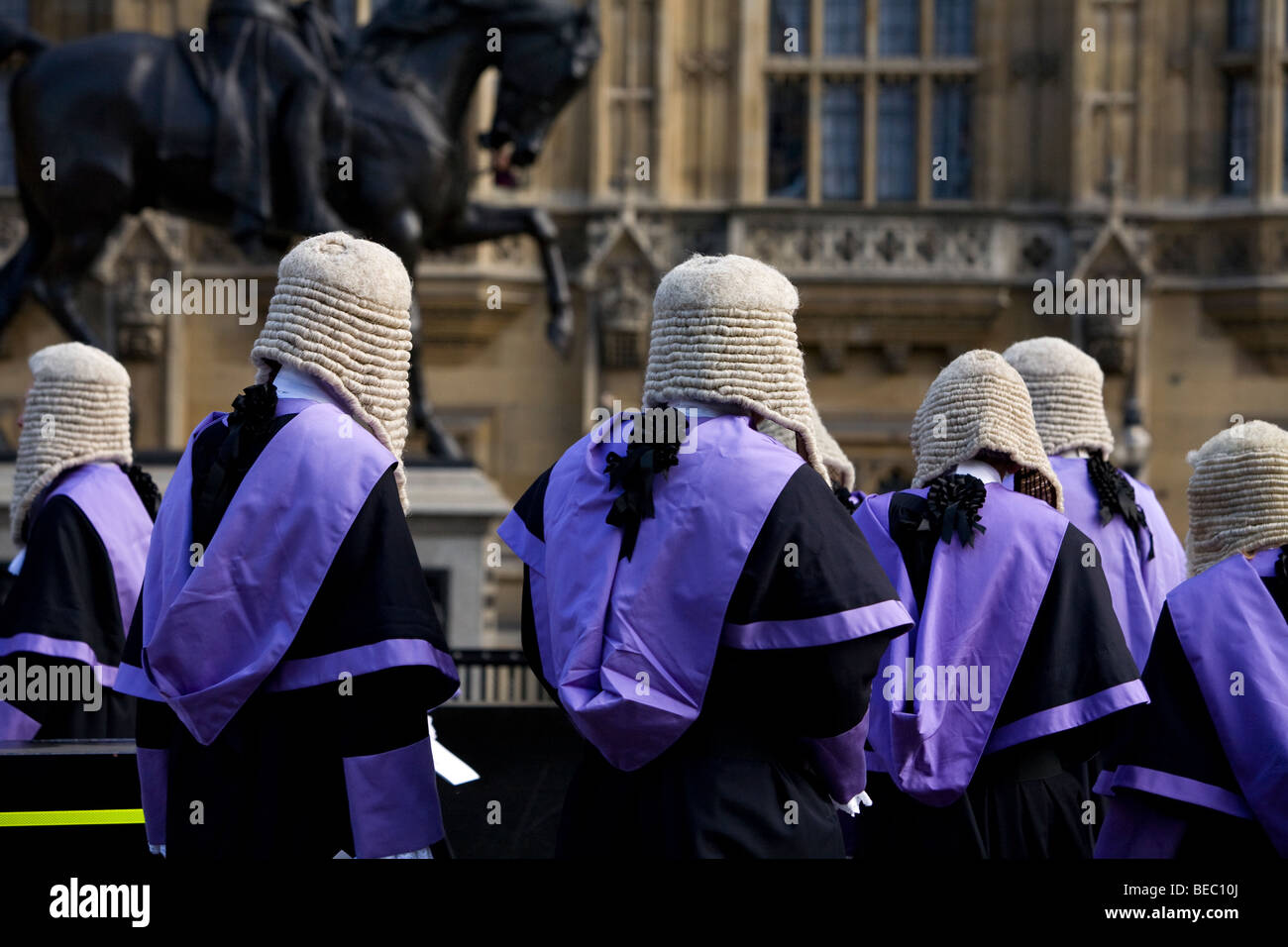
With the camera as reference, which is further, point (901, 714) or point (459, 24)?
point (459, 24)

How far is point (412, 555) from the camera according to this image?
3.06 metres

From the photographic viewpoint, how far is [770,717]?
293cm

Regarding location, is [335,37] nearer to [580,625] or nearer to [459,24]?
[459,24]

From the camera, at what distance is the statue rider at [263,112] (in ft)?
30.7

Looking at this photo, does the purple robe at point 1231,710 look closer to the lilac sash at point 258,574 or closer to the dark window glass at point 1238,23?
the lilac sash at point 258,574

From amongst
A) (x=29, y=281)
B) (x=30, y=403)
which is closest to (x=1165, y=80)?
(x=29, y=281)

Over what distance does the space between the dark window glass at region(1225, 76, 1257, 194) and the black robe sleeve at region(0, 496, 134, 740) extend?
43.8 ft

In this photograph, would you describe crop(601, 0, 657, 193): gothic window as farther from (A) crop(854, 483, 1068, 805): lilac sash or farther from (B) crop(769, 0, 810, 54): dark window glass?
(A) crop(854, 483, 1068, 805): lilac sash

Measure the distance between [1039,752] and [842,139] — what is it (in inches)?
529

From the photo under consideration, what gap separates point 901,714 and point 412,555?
1.15 meters

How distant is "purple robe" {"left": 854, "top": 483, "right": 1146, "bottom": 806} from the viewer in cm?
357

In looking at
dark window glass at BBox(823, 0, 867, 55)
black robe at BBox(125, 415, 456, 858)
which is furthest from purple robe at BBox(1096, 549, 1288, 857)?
dark window glass at BBox(823, 0, 867, 55)
